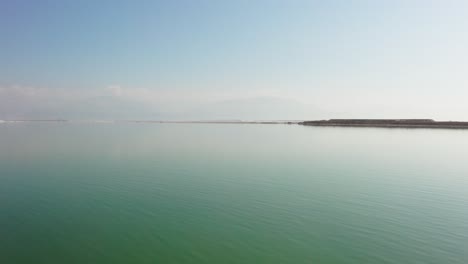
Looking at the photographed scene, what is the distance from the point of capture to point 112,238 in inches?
579

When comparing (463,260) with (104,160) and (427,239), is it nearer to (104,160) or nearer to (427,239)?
(427,239)

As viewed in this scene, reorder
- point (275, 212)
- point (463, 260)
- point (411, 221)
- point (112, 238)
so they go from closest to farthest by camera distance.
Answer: point (463, 260)
point (112, 238)
point (411, 221)
point (275, 212)

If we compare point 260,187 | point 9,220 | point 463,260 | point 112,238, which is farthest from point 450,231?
point 9,220

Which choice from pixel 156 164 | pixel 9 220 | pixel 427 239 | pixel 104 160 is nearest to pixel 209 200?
pixel 9 220

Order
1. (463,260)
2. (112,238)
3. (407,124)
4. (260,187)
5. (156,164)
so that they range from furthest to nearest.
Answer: (407,124)
(156,164)
(260,187)
(112,238)
(463,260)

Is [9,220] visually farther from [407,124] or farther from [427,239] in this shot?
[407,124]

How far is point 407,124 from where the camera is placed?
5871 inches

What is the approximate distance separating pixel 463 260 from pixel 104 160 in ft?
115

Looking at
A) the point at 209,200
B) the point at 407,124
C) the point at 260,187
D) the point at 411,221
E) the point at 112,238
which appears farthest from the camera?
the point at 407,124

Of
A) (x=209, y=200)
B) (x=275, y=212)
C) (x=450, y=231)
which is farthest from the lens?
(x=209, y=200)

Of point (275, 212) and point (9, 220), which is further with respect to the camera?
point (275, 212)

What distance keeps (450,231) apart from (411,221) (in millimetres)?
1829

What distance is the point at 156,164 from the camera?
119 ft

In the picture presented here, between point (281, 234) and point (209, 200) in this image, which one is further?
point (209, 200)
